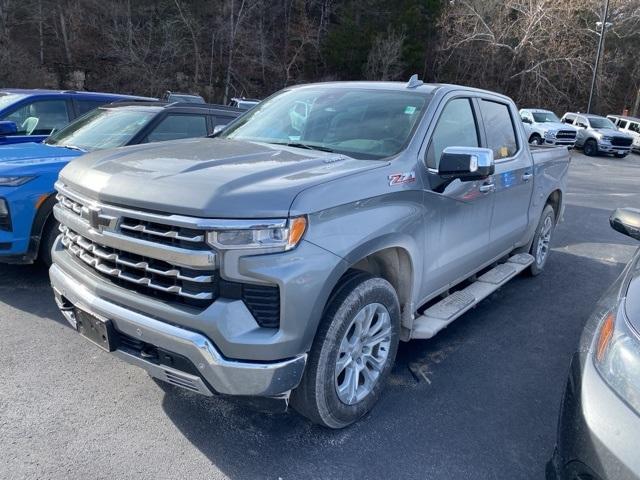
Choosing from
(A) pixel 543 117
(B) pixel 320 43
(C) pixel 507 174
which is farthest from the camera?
(B) pixel 320 43

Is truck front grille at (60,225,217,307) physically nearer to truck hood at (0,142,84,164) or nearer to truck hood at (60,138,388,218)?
truck hood at (60,138,388,218)

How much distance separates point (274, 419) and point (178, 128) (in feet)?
13.4

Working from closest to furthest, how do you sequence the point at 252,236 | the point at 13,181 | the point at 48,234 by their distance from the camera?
the point at 252,236 < the point at 13,181 < the point at 48,234

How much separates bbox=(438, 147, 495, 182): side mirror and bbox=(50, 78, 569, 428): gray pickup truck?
12 millimetres

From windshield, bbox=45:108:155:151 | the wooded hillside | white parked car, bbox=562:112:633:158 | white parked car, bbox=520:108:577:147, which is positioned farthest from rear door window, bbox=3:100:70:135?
white parked car, bbox=562:112:633:158

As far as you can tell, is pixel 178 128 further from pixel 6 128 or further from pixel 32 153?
pixel 6 128

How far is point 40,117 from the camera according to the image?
272 inches

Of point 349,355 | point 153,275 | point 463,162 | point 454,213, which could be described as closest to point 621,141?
point 454,213

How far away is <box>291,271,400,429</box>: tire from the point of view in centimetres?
262

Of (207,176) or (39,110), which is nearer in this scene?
(207,176)

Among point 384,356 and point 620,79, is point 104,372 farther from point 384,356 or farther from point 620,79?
point 620,79

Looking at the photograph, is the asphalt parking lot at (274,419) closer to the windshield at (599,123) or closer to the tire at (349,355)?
the tire at (349,355)

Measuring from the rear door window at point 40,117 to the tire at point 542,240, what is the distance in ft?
20.3

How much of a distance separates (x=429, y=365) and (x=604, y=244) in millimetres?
5249
